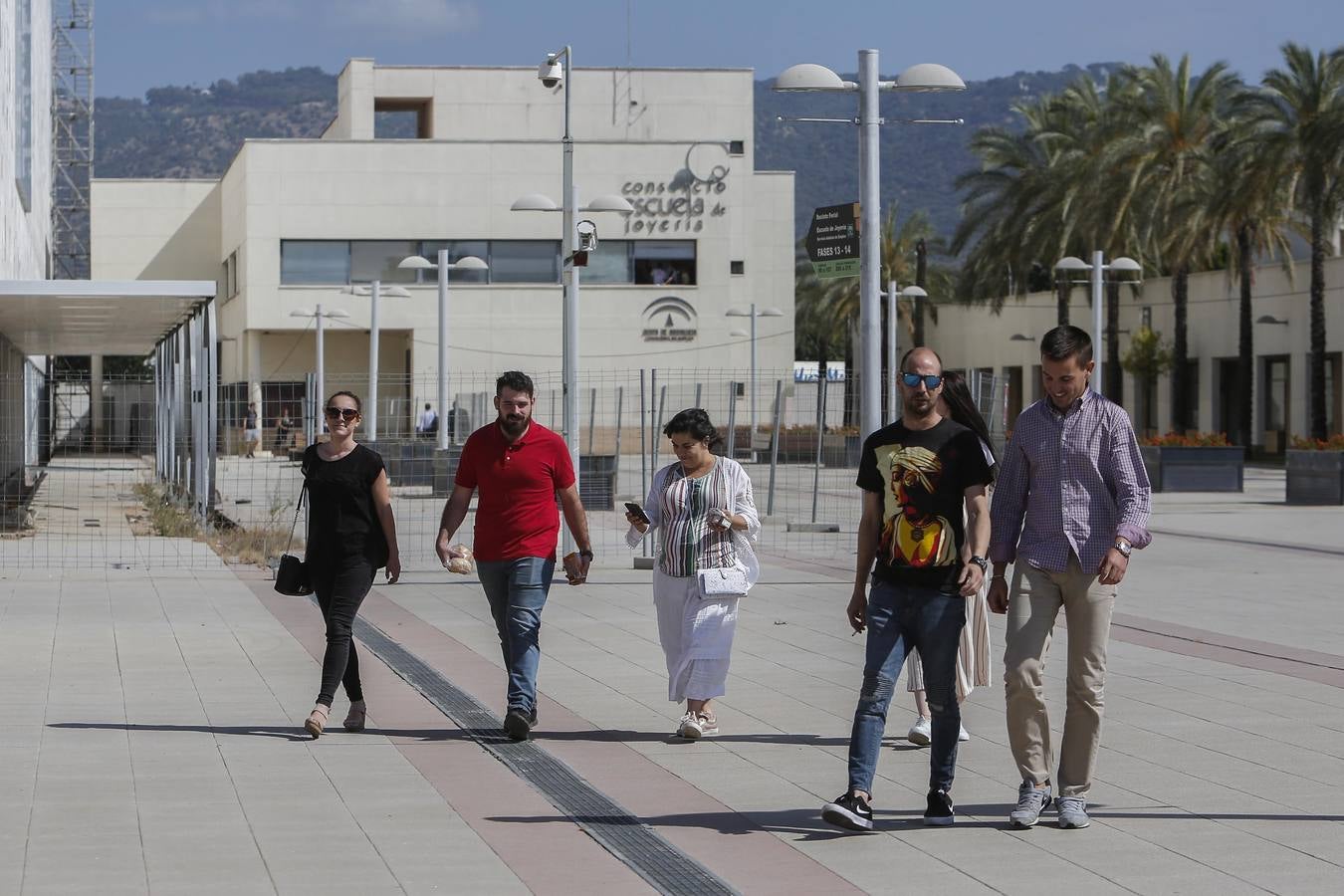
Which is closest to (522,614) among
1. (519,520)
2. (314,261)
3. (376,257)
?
(519,520)

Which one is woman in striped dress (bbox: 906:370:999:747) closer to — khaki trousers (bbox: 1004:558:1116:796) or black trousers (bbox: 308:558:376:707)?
khaki trousers (bbox: 1004:558:1116:796)

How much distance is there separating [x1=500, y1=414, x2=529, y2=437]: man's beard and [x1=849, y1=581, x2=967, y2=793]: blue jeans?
7.44 ft

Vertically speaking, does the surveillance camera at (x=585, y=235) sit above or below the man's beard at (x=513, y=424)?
above

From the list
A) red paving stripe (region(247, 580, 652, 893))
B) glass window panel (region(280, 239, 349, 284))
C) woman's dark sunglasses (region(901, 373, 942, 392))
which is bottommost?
red paving stripe (region(247, 580, 652, 893))

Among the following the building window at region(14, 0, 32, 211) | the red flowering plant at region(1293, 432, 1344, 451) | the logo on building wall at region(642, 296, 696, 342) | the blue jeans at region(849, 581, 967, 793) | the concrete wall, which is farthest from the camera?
the logo on building wall at region(642, 296, 696, 342)

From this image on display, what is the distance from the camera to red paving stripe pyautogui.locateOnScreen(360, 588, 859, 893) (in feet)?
18.4

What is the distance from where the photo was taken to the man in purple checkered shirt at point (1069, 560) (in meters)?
6.29

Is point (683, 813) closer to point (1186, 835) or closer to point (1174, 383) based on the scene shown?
point (1186, 835)

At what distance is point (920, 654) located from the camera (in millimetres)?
6324

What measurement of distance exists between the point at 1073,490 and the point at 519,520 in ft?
8.93

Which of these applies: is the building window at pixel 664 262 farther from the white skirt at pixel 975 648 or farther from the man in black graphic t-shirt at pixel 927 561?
the man in black graphic t-shirt at pixel 927 561

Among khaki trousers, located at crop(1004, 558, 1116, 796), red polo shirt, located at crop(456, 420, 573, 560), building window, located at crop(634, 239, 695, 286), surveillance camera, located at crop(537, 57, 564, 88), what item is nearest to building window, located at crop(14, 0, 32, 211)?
building window, located at crop(634, 239, 695, 286)

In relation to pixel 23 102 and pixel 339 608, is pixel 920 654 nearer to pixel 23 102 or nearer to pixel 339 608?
pixel 339 608

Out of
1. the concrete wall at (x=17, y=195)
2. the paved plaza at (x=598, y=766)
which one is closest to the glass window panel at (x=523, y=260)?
the concrete wall at (x=17, y=195)
